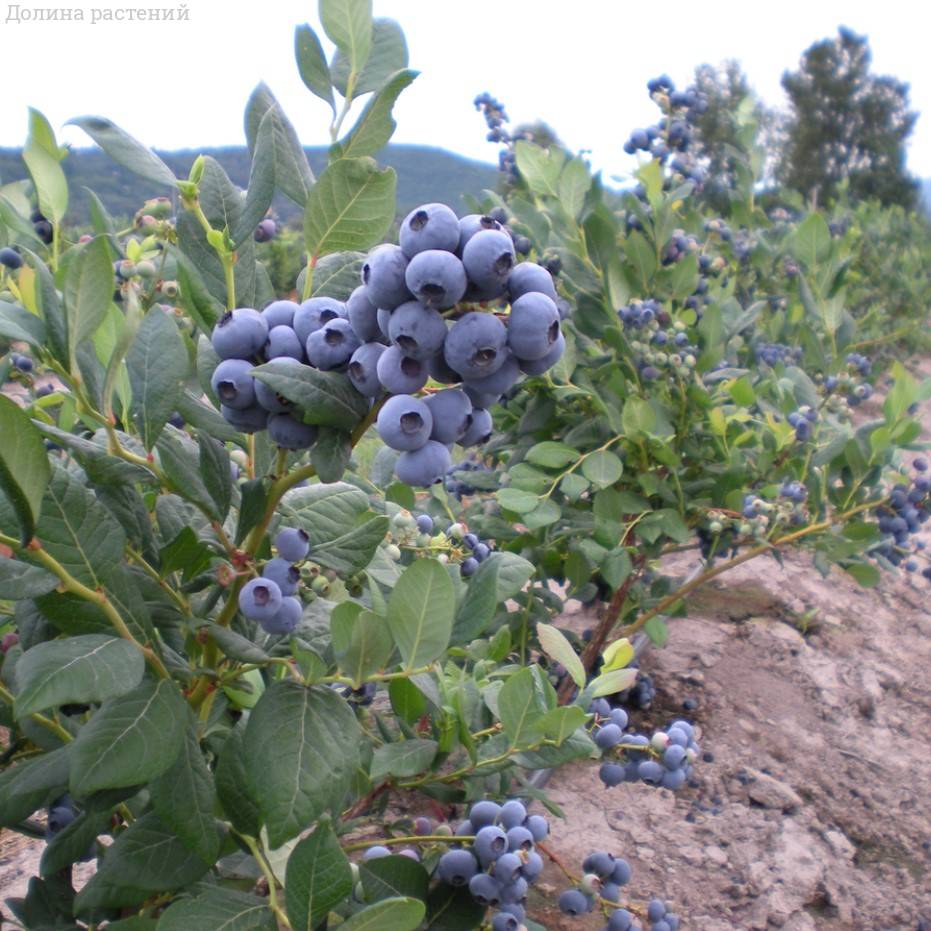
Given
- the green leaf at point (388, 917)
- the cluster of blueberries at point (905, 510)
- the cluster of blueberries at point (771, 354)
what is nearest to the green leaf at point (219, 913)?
the green leaf at point (388, 917)

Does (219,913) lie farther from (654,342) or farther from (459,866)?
(654,342)

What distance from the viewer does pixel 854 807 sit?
2186mm

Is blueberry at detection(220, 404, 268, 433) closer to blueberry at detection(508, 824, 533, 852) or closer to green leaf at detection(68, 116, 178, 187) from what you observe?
green leaf at detection(68, 116, 178, 187)

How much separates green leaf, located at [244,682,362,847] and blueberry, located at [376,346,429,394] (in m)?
0.34

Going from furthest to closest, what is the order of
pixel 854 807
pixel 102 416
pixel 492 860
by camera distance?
pixel 854 807, pixel 492 860, pixel 102 416

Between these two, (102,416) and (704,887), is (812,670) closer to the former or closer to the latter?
(704,887)

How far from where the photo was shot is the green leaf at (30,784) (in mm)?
887

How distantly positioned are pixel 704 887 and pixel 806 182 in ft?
72.9

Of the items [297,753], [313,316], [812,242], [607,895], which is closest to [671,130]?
[812,242]

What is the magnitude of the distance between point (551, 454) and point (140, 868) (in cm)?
124

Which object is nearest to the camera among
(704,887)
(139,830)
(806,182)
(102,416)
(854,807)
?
(102,416)

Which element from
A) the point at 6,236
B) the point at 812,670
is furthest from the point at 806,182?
the point at 6,236

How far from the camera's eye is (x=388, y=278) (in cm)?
63

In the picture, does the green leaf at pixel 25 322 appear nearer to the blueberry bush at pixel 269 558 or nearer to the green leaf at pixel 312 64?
the blueberry bush at pixel 269 558
